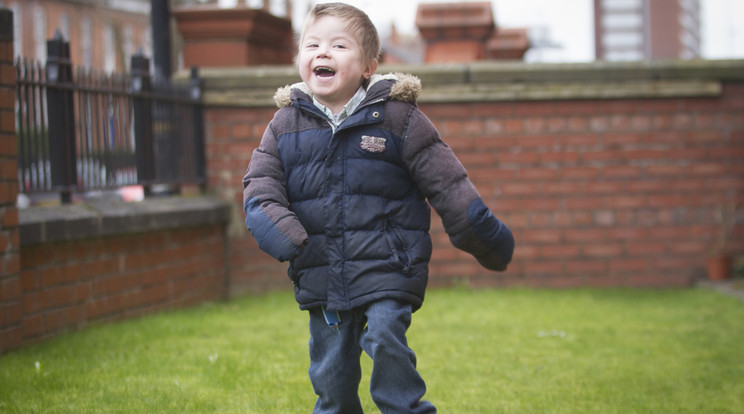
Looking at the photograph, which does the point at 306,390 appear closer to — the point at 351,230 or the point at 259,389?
the point at 259,389

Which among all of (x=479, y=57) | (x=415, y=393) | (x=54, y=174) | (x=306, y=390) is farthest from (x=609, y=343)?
(x=479, y=57)

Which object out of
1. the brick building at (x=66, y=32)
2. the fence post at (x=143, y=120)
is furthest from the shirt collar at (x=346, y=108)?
Answer: the brick building at (x=66, y=32)

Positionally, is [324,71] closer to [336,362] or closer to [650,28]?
[336,362]

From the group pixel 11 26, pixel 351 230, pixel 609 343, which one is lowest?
pixel 609 343

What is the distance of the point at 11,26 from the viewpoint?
459 centimetres

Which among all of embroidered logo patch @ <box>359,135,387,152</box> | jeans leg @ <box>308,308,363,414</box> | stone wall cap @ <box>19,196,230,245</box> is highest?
embroidered logo patch @ <box>359,135,387,152</box>

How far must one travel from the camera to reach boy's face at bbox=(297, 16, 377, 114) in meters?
2.84

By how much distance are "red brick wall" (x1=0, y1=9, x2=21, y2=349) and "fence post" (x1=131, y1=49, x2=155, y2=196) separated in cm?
154

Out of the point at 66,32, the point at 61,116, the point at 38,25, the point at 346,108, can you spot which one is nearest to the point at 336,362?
the point at 346,108

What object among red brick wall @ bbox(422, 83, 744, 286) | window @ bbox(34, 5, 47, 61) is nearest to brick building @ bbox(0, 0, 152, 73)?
window @ bbox(34, 5, 47, 61)

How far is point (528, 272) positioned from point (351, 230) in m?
4.55

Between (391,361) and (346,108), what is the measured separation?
0.86 meters

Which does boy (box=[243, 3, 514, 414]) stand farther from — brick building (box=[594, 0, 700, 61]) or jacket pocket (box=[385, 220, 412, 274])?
brick building (box=[594, 0, 700, 61])

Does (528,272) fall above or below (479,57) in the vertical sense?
below
